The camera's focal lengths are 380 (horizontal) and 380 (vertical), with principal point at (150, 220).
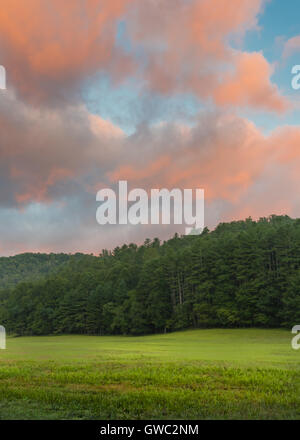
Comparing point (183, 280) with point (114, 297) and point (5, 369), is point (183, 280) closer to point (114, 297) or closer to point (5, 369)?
point (114, 297)

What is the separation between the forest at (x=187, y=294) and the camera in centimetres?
7012

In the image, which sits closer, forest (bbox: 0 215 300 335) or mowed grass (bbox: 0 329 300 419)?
mowed grass (bbox: 0 329 300 419)

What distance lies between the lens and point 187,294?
279 ft

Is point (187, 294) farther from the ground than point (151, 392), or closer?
closer

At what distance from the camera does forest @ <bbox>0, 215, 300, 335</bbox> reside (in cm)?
7012

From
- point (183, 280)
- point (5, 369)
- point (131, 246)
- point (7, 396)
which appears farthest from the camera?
point (131, 246)

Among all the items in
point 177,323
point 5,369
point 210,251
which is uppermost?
point 210,251

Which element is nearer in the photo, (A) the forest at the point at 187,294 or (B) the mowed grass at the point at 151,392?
(B) the mowed grass at the point at 151,392

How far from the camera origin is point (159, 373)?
16.9 meters

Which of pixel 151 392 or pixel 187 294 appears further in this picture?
pixel 187 294

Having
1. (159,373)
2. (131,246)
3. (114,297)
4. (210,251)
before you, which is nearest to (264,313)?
(210,251)
